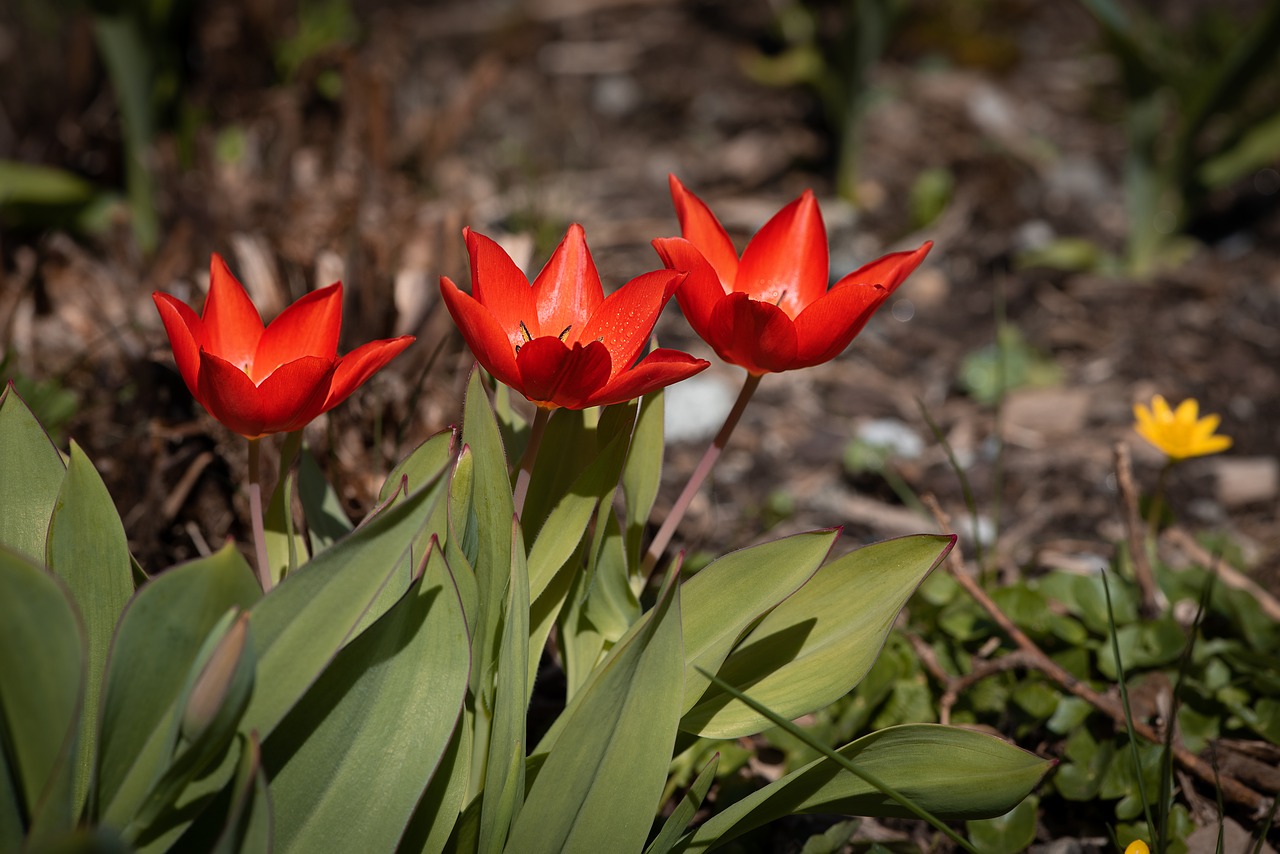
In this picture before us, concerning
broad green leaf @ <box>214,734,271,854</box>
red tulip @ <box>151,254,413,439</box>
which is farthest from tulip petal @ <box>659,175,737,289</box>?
broad green leaf @ <box>214,734,271,854</box>

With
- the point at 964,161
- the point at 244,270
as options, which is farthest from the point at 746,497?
the point at 964,161

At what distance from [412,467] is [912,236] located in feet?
9.01

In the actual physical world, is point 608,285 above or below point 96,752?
below

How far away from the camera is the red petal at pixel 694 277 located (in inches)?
41.4

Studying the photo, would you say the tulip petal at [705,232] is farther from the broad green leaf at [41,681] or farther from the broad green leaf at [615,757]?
the broad green leaf at [41,681]

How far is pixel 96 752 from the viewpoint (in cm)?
84

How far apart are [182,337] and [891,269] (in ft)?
2.37

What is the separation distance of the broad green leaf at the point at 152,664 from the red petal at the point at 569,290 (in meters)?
0.44

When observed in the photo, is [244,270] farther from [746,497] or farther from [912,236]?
[912,236]

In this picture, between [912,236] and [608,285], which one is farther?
[912,236]

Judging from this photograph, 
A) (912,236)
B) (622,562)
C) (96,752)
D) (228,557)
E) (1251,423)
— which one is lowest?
(1251,423)

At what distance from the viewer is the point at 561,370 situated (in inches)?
37.6

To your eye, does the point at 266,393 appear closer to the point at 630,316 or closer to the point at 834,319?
the point at 630,316

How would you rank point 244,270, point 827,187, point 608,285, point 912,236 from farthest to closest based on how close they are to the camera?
point 827,187 → point 912,236 → point 608,285 → point 244,270
